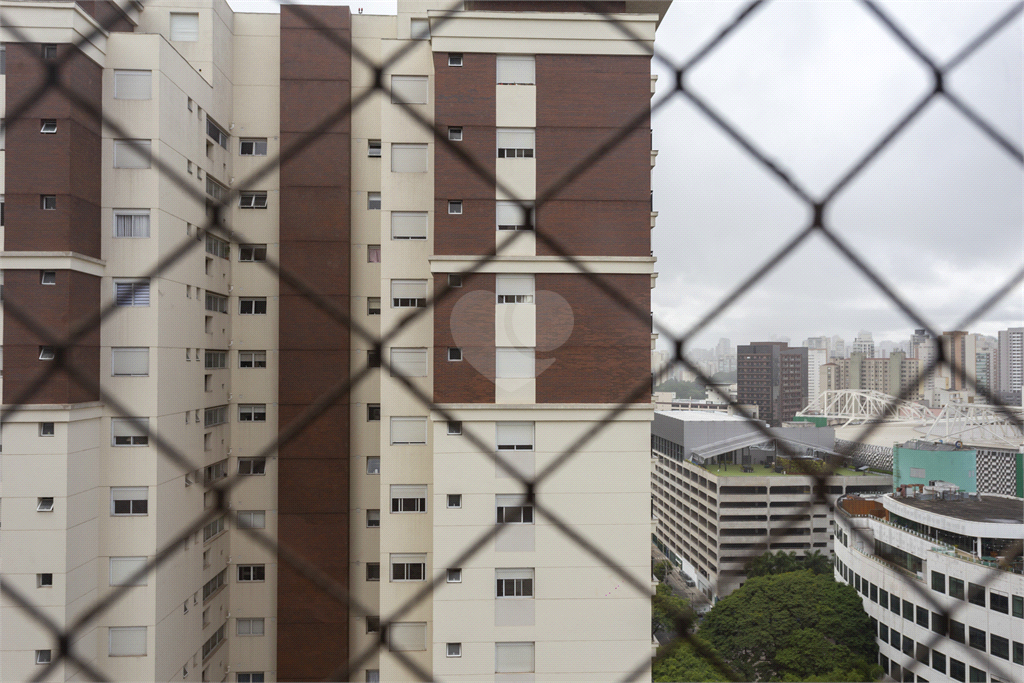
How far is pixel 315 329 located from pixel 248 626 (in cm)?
231

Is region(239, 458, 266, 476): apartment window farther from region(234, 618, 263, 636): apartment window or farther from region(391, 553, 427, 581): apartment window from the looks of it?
region(391, 553, 427, 581): apartment window

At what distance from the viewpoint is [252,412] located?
4066 mm

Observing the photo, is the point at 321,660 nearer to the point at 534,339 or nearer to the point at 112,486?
the point at 112,486

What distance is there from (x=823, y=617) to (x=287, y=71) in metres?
7.56

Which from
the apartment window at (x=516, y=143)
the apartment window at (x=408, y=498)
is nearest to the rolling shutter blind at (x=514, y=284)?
the apartment window at (x=516, y=143)

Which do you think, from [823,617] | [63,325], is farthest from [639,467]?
[823,617]

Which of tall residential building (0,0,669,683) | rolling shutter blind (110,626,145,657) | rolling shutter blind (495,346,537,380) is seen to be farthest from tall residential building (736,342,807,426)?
rolling shutter blind (110,626,145,657)

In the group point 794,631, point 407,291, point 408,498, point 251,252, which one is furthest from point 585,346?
point 794,631

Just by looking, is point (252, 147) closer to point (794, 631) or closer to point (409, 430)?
point (409, 430)

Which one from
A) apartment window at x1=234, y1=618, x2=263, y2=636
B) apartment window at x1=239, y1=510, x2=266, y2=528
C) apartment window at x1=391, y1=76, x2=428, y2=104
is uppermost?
apartment window at x1=391, y1=76, x2=428, y2=104

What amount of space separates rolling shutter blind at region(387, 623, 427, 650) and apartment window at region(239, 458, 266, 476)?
58.2 inches

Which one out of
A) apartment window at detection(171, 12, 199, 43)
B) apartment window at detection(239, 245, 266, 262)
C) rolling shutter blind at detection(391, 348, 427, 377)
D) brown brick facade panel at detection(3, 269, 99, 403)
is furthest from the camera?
apartment window at detection(239, 245, 266, 262)

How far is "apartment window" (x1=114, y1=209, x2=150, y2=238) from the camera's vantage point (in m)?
3.01

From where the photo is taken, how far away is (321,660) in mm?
3994
